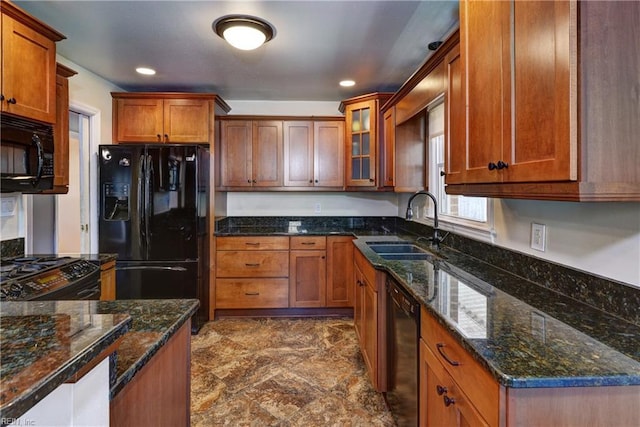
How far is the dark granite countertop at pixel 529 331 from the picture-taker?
797mm

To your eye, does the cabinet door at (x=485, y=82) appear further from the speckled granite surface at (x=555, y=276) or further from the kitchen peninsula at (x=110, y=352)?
the kitchen peninsula at (x=110, y=352)

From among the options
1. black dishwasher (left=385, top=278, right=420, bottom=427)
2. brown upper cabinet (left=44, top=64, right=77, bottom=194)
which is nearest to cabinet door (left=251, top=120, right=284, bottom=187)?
brown upper cabinet (left=44, top=64, right=77, bottom=194)

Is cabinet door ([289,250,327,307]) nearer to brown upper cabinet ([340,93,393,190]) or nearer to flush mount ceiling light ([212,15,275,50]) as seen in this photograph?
brown upper cabinet ([340,93,393,190])

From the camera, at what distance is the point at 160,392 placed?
1.03 metres

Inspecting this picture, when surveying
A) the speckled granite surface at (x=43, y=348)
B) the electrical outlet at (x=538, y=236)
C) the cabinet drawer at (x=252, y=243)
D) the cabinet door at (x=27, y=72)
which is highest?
the cabinet door at (x=27, y=72)

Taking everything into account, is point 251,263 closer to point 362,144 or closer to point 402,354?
point 362,144

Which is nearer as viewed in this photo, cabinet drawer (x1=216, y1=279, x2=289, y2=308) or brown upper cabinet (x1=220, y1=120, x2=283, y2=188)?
cabinet drawer (x1=216, y1=279, x2=289, y2=308)

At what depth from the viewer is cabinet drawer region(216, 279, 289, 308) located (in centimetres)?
359

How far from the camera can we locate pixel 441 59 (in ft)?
6.34

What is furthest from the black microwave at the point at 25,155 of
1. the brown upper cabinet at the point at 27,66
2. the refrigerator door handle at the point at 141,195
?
the refrigerator door handle at the point at 141,195

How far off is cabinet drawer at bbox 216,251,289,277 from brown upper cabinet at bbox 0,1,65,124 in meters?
1.93

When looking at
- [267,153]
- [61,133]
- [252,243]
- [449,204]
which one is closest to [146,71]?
[61,133]

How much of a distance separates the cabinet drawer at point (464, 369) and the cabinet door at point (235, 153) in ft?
9.65

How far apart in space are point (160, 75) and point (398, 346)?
3.19 metres
